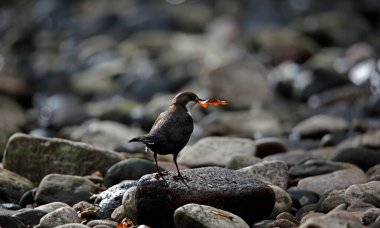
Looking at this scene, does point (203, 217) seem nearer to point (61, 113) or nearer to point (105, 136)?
point (105, 136)

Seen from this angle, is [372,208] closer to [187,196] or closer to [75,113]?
[187,196]

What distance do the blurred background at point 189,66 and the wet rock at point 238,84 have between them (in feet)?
0.09

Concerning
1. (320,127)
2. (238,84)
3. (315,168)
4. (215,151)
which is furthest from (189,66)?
(315,168)

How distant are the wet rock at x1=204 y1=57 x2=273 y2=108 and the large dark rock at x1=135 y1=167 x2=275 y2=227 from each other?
8994mm

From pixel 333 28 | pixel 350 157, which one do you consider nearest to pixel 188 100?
pixel 350 157

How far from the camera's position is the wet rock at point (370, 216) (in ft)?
18.5

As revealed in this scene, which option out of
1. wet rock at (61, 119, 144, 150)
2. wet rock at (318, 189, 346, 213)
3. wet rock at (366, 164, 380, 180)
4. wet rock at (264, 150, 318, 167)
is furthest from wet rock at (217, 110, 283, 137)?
wet rock at (318, 189, 346, 213)

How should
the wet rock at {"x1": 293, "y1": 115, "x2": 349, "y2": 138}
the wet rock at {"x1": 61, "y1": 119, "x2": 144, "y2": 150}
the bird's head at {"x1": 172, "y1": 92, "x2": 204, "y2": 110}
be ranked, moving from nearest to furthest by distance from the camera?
the bird's head at {"x1": 172, "y1": 92, "x2": 204, "y2": 110}, the wet rock at {"x1": 61, "y1": 119, "x2": 144, "y2": 150}, the wet rock at {"x1": 293, "y1": 115, "x2": 349, "y2": 138}

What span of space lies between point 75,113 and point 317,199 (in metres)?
9.62

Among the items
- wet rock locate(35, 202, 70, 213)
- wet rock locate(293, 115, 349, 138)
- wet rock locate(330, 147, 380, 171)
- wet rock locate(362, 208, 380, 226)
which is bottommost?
wet rock locate(362, 208, 380, 226)

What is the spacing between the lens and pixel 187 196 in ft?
19.5

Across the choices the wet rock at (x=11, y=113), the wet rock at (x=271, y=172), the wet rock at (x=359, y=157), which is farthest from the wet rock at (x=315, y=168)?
the wet rock at (x=11, y=113)

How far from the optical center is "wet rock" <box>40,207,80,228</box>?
6.05 m

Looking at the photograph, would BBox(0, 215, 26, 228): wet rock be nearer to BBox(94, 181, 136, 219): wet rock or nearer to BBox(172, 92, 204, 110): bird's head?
BBox(94, 181, 136, 219): wet rock
